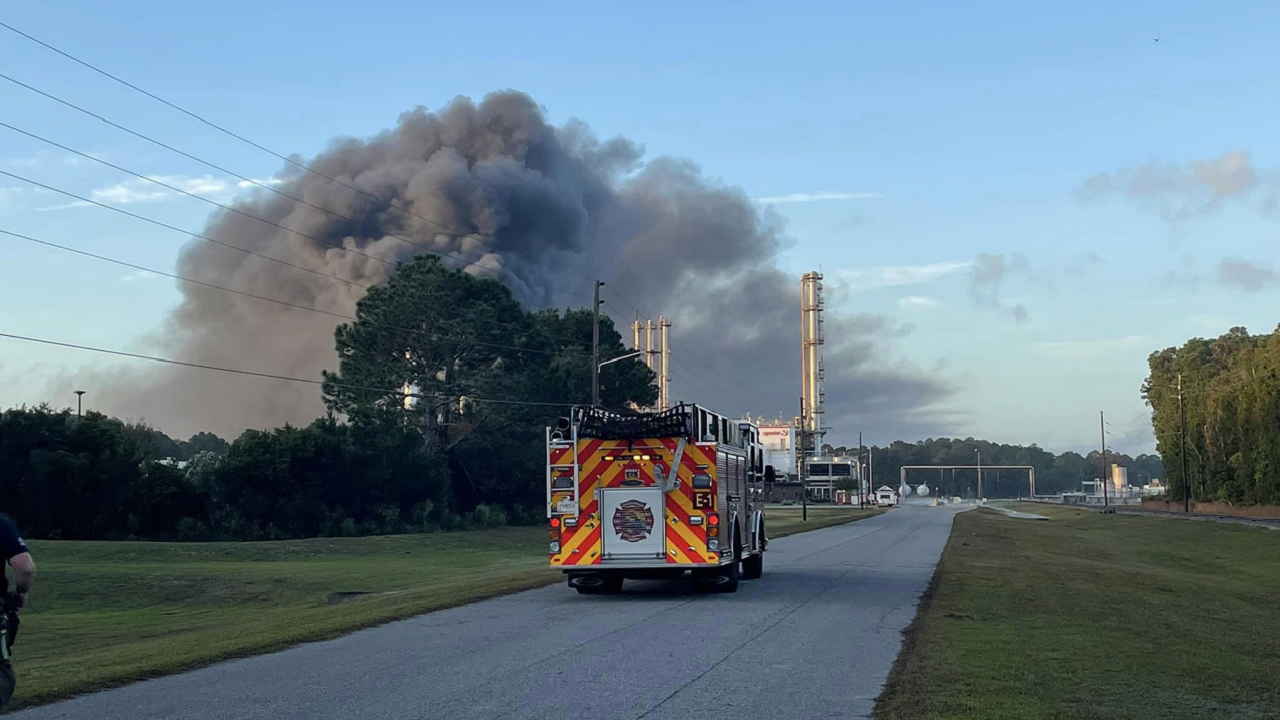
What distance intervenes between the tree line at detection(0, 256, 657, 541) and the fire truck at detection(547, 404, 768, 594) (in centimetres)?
3300

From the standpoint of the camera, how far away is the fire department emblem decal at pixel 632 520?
1959 centimetres

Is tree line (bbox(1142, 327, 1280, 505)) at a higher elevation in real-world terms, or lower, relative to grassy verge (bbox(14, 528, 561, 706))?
higher

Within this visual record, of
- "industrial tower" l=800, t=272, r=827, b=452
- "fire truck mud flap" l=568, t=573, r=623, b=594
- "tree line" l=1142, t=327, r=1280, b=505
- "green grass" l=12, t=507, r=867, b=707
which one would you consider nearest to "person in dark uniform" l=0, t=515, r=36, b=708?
"green grass" l=12, t=507, r=867, b=707

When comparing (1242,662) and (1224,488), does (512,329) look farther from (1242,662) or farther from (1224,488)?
(1242,662)

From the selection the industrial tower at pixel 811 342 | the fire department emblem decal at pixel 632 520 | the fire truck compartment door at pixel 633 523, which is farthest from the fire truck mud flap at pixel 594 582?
the industrial tower at pixel 811 342

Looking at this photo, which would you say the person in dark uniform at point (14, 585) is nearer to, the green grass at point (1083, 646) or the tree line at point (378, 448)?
A: the green grass at point (1083, 646)

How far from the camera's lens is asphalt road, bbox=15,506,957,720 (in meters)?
9.91

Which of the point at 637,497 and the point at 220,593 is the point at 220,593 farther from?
the point at 637,497

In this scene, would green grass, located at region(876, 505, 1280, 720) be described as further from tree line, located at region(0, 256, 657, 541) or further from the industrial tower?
the industrial tower

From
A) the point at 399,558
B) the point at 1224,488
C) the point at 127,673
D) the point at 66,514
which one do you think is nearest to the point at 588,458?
the point at 127,673

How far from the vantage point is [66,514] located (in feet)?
153

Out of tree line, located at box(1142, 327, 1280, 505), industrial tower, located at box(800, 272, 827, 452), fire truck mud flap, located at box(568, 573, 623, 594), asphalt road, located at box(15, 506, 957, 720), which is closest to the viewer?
asphalt road, located at box(15, 506, 957, 720)

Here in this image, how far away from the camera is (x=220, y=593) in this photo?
30.6m

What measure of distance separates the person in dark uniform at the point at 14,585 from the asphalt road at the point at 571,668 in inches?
85.7
